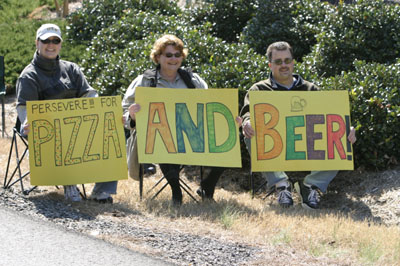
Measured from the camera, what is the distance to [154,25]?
426 inches

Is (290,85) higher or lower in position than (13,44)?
lower

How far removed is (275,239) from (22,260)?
2002 millimetres

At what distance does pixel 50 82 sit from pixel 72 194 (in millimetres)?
1125

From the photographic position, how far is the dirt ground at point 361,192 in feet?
25.0

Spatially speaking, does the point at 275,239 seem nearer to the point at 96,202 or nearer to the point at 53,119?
the point at 96,202

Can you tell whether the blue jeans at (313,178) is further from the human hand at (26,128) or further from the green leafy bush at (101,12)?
the green leafy bush at (101,12)

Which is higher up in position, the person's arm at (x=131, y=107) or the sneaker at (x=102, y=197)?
the person's arm at (x=131, y=107)

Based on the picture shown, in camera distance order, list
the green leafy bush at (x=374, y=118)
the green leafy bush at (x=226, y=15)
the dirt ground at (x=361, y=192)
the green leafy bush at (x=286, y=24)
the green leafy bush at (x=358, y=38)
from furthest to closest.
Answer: the green leafy bush at (x=226, y=15) < the green leafy bush at (x=286, y=24) < the green leafy bush at (x=358, y=38) < the green leafy bush at (x=374, y=118) < the dirt ground at (x=361, y=192)

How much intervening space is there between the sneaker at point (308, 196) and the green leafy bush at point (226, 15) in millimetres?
4747

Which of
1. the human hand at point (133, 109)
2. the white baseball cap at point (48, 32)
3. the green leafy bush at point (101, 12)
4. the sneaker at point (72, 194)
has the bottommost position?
the sneaker at point (72, 194)

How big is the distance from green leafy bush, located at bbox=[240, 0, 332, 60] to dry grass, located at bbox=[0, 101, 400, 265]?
3.83 meters

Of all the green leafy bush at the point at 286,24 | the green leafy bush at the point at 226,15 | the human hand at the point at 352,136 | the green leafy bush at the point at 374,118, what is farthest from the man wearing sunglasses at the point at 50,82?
the green leafy bush at the point at 226,15

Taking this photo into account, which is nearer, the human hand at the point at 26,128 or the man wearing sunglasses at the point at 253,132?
the human hand at the point at 26,128

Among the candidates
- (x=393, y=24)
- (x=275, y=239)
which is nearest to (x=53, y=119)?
(x=275, y=239)
